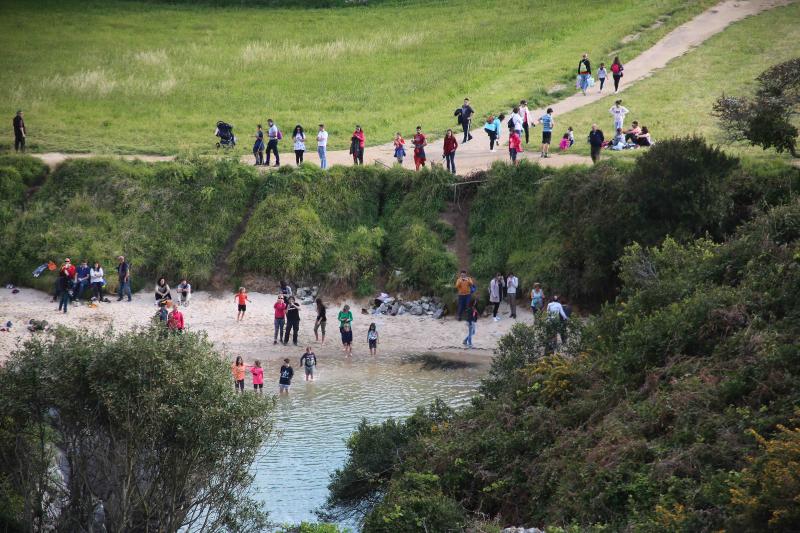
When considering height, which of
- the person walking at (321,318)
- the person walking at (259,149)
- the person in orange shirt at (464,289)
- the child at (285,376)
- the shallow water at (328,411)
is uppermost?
the person walking at (259,149)

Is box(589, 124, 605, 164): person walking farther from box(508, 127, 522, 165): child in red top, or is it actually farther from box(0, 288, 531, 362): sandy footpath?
box(0, 288, 531, 362): sandy footpath

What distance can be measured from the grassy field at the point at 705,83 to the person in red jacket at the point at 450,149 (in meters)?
5.23

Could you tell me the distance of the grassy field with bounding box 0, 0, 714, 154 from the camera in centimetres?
5222

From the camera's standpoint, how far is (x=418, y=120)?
52.0 m

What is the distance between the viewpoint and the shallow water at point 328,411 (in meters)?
26.3

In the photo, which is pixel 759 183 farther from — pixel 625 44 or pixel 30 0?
pixel 30 0

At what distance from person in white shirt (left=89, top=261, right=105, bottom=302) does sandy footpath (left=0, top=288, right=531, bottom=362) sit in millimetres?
577

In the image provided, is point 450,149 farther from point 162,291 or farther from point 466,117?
point 162,291

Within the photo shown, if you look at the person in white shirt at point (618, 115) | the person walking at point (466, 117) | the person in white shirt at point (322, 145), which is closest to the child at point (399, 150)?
the person in white shirt at point (322, 145)

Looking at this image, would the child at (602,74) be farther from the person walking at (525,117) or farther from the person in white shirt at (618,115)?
the person in white shirt at (618,115)

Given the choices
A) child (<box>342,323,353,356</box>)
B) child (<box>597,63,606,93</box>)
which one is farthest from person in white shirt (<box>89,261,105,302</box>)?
child (<box>597,63,606,93</box>)

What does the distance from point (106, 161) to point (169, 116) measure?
29.1 feet

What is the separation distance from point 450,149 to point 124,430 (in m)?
23.4

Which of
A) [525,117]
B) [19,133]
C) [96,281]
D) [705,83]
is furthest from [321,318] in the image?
[705,83]
